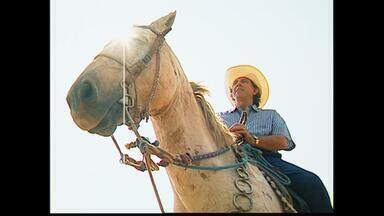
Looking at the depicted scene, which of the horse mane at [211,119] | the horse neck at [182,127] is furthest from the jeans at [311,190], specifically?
the horse neck at [182,127]

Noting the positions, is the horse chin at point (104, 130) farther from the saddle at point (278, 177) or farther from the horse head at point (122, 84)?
the saddle at point (278, 177)

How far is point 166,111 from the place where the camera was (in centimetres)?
654

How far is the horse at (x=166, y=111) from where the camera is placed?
247 inches

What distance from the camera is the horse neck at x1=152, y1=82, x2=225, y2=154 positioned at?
654 cm

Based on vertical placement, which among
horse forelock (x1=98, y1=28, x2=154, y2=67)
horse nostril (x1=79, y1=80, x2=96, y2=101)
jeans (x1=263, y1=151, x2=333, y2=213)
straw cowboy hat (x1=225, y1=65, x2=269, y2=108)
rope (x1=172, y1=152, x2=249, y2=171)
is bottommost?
jeans (x1=263, y1=151, x2=333, y2=213)

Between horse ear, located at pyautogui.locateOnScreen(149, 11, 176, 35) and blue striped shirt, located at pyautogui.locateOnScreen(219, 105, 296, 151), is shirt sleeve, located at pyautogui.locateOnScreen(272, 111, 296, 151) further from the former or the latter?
horse ear, located at pyautogui.locateOnScreen(149, 11, 176, 35)

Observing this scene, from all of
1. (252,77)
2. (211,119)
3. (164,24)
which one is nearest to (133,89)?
(164,24)

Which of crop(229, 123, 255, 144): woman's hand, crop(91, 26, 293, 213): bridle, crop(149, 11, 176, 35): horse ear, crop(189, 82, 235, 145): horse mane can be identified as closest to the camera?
crop(91, 26, 293, 213): bridle

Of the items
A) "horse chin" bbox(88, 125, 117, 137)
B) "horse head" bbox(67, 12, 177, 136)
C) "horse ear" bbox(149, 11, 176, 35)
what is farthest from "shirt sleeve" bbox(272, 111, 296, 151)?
"horse chin" bbox(88, 125, 117, 137)

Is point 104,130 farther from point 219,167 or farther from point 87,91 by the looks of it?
point 219,167

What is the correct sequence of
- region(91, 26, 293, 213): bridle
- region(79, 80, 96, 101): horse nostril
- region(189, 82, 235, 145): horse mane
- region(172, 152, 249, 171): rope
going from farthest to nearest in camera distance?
region(189, 82, 235, 145): horse mane → region(172, 152, 249, 171): rope → region(91, 26, 293, 213): bridle → region(79, 80, 96, 101): horse nostril
